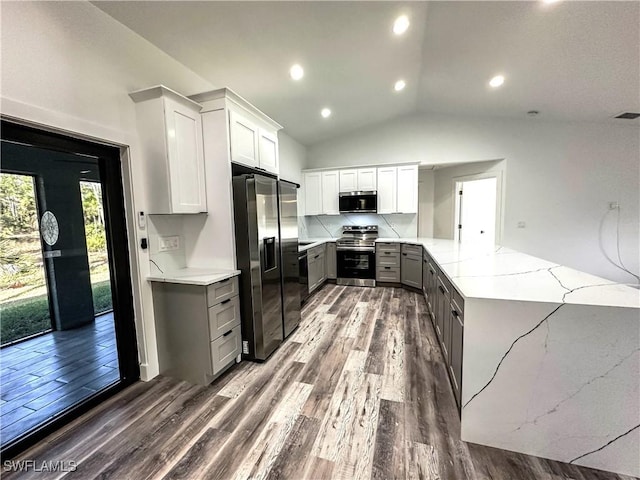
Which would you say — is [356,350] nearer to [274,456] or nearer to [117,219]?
[274,456]

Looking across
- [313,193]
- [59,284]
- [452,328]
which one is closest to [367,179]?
[313,193]

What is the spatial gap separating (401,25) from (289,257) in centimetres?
257

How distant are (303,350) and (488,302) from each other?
1832 mm

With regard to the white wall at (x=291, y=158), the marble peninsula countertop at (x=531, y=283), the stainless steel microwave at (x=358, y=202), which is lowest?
the marble peninsula countertop at (x=531, y=283)

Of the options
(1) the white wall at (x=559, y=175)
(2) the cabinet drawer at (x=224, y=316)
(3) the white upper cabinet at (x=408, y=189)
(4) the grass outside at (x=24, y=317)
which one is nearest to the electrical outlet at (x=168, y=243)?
(4) the grass outside at (x=24, y=317)

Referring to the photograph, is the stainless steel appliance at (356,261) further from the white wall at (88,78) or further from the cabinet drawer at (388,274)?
the white wall at (88,78)

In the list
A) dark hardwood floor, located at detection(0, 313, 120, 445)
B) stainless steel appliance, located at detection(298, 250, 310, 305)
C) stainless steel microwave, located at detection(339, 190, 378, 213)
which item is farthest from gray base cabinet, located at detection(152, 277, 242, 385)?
stainless steel microwave, located at detection(339, 190, 378, 213)

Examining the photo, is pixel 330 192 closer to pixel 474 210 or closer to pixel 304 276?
pixel 304 276

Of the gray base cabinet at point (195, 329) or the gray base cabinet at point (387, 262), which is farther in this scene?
the gray base cabinet at point (387, 262)

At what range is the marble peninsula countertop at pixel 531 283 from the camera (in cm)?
149

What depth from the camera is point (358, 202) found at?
527 cm

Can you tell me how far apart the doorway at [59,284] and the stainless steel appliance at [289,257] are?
1.38 m

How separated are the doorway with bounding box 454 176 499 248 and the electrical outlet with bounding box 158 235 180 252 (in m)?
5.19

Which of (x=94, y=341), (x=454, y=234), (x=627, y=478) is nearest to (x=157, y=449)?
(x=94, y=341)
